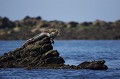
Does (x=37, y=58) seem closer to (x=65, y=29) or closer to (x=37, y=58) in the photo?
(x=37, y=58)

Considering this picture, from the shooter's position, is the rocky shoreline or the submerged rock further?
the rocky shoreline

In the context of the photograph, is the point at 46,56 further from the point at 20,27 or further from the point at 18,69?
the point at 20,27

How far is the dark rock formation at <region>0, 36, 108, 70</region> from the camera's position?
4638cm

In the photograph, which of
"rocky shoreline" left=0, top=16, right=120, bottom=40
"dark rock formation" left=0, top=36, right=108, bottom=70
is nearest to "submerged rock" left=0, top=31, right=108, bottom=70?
"dark rock formation" left=0, top=36, right=108, bottom=70

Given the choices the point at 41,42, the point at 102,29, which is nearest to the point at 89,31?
the point at 102,29

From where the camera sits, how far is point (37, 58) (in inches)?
1831

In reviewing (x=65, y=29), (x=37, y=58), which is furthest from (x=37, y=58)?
(x=65, y=29)

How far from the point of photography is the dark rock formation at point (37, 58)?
46.4 metres

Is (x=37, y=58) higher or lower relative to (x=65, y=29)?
lower

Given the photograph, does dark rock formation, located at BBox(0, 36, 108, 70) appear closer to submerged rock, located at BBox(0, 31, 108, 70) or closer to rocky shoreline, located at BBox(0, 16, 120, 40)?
submerged rock, located at BBox(0, 31, 108, 70)

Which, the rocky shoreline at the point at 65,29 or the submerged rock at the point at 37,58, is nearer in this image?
the submerged rock at the point at 37,58

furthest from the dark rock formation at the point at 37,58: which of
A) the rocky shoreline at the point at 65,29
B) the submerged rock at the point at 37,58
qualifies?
the rocky shoreline at the point at 65,29

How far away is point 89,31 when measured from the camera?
514 ft

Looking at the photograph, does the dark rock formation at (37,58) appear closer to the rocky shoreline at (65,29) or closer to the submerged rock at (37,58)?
the submerged rock at (37,58)
